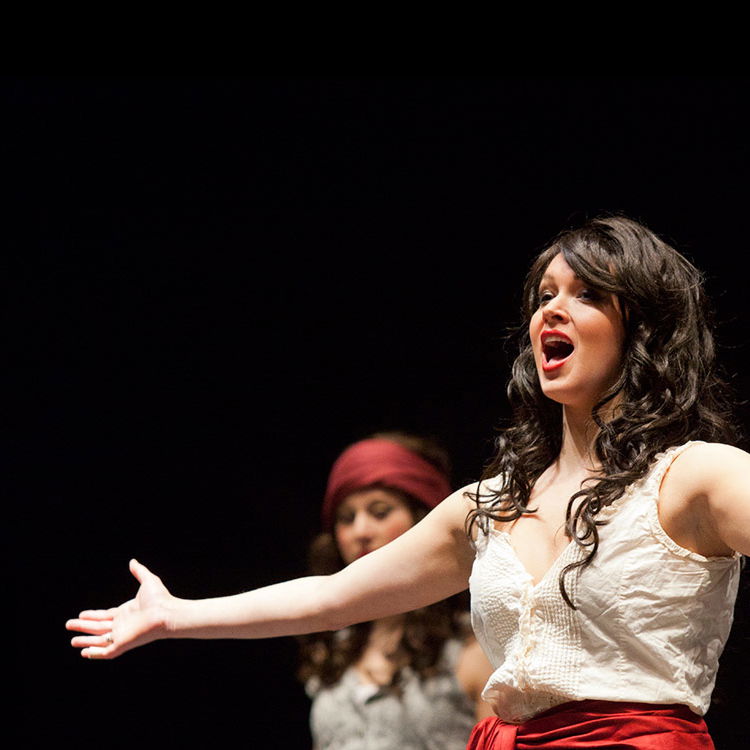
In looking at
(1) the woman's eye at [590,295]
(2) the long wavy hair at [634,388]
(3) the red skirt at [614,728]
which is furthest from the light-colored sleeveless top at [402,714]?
(1) the woman's eye at [590,295]

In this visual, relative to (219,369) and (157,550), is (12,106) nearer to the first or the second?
(219,369)

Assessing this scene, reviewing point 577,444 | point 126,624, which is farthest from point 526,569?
point 126,624

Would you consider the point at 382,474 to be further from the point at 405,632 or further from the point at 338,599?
the point at 338,599

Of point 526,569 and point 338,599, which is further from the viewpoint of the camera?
point 338,599

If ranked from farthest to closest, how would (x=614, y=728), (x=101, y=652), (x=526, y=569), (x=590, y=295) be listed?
(x=101, y=652)
(x=590, y=295)
(x=526, y=569)
(x=614, y=728)

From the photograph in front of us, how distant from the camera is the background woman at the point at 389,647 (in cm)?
265

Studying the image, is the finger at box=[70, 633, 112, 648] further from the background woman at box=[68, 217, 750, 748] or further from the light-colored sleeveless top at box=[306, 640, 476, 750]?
the light-colored sleeveless top at box=[306, 640, 476, 750]

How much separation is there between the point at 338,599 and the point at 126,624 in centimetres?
34

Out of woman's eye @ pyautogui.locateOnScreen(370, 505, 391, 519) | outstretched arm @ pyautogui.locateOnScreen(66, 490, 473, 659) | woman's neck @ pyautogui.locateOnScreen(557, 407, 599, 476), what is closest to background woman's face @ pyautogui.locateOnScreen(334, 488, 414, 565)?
woman's eye @ pyautogui.locateOnScreen(370, 505, 391, 519)

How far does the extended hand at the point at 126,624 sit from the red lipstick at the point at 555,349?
2.24 feet

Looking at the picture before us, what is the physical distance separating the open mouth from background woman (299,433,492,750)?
1.14m

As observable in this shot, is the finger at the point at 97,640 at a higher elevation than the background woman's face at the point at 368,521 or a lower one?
lower

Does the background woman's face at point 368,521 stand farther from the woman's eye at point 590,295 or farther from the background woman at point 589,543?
the woman's eye at point 590,295

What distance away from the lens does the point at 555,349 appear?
170 cm
